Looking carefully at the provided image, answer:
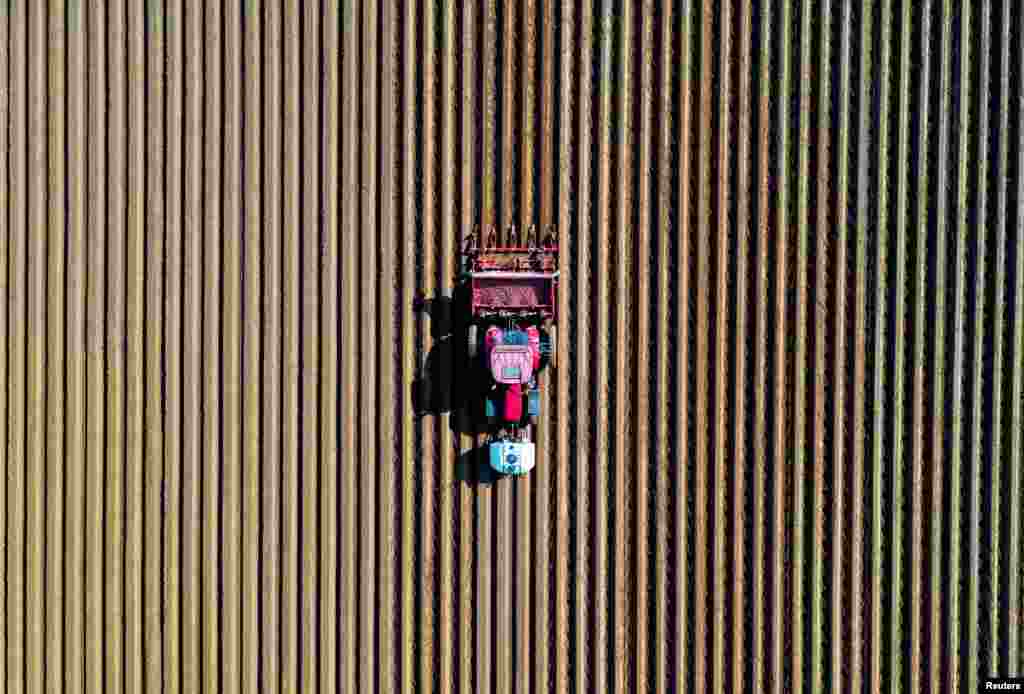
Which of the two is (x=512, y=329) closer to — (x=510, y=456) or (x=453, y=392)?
(x=453, y=392)

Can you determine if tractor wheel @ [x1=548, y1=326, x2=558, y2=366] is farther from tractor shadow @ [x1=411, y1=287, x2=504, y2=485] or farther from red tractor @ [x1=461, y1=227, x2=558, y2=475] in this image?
tractor shadow @ [x1=411, y1=287, x2=504, y2=485]

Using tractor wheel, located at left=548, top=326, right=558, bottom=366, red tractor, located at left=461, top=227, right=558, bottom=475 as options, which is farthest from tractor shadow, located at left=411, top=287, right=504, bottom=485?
tractor wheel, located at left=548, top=326, right=558, bottom=366

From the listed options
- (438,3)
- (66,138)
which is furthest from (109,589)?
(438,3)

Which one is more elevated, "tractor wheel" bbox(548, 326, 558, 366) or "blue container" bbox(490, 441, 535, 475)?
"tractor wheel" bbox(548, 326, 558, 366)

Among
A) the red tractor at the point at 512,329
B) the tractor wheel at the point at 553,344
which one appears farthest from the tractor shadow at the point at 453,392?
the tractor wheel at the point at 553,344

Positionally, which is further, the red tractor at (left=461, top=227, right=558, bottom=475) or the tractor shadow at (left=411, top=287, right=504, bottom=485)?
the tractor shadow at (left=411, top=287, right=504, bottom=485)
